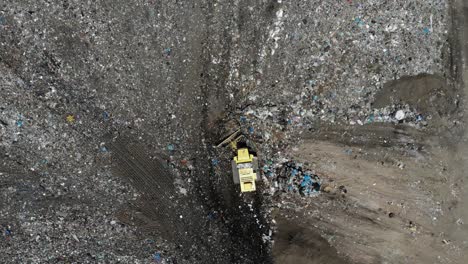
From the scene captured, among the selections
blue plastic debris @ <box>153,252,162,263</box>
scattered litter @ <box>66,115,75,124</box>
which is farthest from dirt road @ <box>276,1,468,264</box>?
scattered litter @ <box>66,115,75,124</box>

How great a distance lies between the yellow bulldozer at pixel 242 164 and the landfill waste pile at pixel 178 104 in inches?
7.1

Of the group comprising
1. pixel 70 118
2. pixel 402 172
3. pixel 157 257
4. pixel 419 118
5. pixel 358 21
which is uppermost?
pixel 358 21

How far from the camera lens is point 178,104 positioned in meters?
8.65

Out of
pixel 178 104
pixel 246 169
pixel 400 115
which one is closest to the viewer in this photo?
pixel 246 169

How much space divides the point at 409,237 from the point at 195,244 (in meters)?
4.51

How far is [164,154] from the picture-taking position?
8703 mm

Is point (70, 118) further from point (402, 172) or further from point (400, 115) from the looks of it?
point (402, 172)

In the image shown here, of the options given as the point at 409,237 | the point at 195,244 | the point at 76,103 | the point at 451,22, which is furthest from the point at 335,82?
the point at 76,103

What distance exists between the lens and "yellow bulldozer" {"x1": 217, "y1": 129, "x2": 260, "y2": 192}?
27.6ft

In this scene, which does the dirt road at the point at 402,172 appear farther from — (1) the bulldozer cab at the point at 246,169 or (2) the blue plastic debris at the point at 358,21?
(2) the blue plastic debris at the point at 358,21

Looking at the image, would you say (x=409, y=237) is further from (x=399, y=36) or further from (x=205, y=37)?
Result: (x=205, y=37)

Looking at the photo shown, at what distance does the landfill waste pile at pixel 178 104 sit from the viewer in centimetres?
836

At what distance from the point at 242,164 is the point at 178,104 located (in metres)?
1.84

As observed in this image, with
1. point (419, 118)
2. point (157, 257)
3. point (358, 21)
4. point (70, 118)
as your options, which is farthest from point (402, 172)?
point (70, 118)
